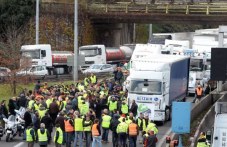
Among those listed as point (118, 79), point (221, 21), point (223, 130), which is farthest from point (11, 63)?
point (223, 130)

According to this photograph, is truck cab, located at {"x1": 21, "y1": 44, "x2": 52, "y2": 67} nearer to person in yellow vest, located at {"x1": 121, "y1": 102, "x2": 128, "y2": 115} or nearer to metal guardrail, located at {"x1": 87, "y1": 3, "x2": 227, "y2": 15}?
metal guardrail, located at {"x1": 87, "y1": 3, "x2": 227, "y2": 15}

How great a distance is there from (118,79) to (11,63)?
8590mm

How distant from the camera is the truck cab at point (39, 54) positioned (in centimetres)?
6259

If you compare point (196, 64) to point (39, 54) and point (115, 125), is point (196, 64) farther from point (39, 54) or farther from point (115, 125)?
point (115, 125)

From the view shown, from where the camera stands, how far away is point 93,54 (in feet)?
232

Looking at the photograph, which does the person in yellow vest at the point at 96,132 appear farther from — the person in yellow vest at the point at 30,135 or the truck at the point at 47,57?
the truck at the point at 47,57

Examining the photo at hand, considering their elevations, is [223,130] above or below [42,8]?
below

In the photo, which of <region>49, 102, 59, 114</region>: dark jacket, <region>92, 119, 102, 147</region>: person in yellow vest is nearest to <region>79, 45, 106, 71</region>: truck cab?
<region>49, 102, 59, 114</region>: dark jacket

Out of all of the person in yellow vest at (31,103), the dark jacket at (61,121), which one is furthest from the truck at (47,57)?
the dark jacket at (61,121)

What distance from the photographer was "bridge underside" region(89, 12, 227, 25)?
246 ft

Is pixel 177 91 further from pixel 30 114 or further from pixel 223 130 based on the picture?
pixel 223 130

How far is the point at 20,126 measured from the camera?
32469 mm

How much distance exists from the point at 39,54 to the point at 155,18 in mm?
17404

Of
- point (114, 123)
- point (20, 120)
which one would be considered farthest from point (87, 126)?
point (20, 120)
